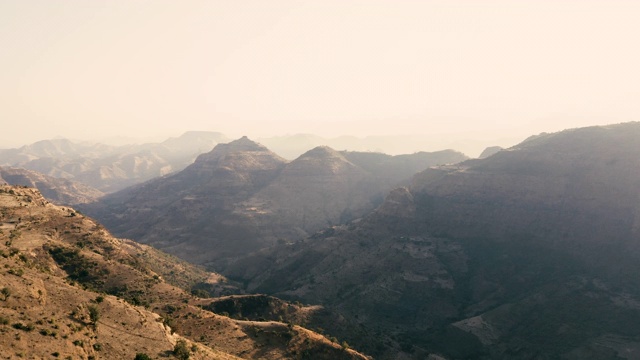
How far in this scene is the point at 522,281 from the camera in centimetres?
16875

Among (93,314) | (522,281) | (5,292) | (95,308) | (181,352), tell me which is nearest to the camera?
(5,292)

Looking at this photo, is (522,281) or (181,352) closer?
(181,352)

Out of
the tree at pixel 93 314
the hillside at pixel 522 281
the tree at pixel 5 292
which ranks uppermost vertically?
the tree at pixel 5 292

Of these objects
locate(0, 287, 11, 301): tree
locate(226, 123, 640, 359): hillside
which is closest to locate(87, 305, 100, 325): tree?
locate(0, 287, 11, 301): tree

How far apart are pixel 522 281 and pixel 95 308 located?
157018mm

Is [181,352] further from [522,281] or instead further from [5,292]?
[522,281]

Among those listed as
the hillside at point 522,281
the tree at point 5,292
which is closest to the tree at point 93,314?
the tree at point 5,292

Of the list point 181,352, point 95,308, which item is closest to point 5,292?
point 95,308

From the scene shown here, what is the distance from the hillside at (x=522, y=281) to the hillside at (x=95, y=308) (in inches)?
1526

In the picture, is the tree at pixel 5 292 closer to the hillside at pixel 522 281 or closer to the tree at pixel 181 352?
the tree at pixel 181 352

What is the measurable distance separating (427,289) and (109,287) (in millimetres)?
119254

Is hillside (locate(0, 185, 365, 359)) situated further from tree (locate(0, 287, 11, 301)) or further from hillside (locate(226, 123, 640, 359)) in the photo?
hillside (locate(226, 123, 640, 359))

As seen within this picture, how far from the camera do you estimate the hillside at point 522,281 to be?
13388 cm

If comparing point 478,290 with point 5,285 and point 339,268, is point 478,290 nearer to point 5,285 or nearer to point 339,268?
point 339,268
